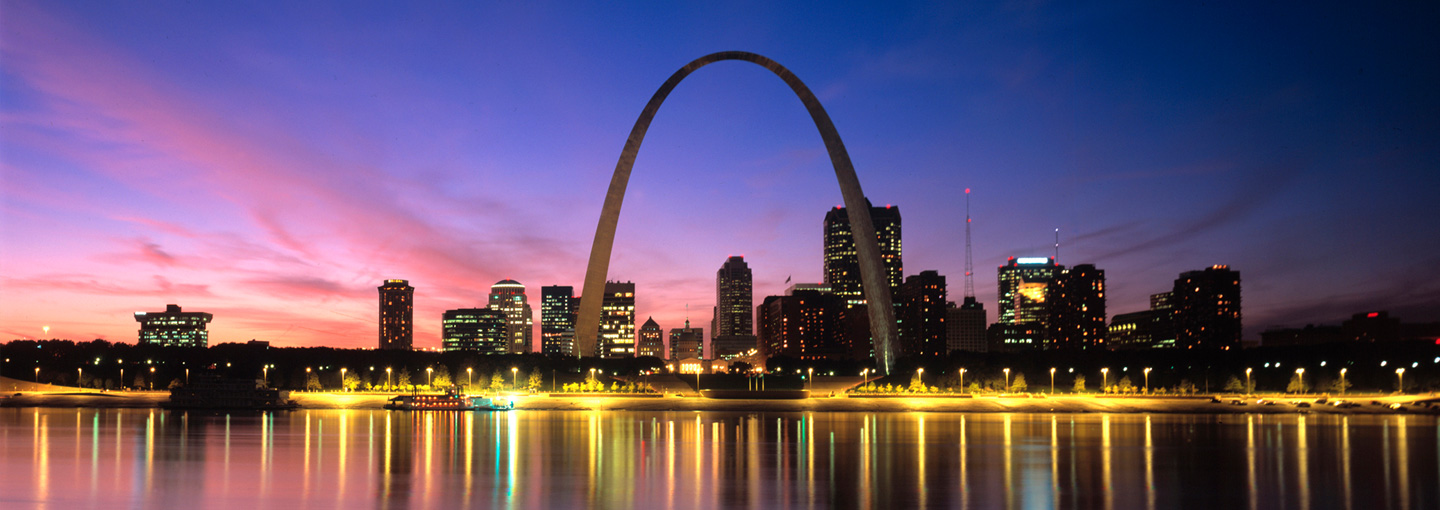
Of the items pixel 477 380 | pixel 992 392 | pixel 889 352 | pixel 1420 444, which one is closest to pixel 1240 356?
pixel 992 392

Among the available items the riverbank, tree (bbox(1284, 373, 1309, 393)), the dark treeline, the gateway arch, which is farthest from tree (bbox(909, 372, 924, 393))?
tree (bbox(1284, 373, 1309, 393))

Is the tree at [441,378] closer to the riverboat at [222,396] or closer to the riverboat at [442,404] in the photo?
the riverboat at [222,396]

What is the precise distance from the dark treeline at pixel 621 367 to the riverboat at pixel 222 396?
64.0 feet

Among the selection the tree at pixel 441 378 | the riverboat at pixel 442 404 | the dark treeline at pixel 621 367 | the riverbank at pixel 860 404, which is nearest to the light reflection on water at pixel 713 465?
the riverboat at pixel 442 404

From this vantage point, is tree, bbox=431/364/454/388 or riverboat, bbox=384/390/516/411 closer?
riverboat, bbox=384/390/516/411

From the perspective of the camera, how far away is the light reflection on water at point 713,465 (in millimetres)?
19641

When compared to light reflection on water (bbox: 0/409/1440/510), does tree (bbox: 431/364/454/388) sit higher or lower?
lower

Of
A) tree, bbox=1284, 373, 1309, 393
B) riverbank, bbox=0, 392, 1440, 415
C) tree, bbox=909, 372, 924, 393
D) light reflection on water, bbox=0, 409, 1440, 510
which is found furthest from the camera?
tree, bbox=1284, 373, 1309, 393

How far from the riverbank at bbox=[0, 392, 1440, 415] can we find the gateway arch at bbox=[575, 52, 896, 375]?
14.7m

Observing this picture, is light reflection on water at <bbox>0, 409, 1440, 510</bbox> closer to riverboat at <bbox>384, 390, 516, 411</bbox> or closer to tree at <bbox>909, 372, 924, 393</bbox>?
riverboat at <bbox>384, 390, 516, 411</bbox>

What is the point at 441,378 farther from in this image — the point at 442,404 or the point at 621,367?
the point at 442,404

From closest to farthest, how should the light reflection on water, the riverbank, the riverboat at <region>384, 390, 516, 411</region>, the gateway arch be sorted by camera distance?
1. the light reflection on water
2. the riverboat at <region>384, 390, 516, 411</region>
3. the riverbank
4. the gateway arch

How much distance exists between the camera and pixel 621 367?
92.9 metres

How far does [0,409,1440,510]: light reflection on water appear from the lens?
19.6 metres
